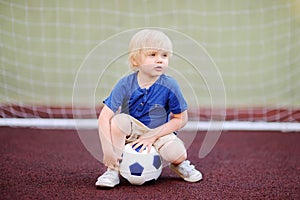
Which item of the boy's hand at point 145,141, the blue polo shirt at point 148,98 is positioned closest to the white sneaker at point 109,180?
the boy's hand at point 145,141

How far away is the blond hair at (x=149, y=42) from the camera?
76.2 inches

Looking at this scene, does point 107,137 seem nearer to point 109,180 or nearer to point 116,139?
point 116,139

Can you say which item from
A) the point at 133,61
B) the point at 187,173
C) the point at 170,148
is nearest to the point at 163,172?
the point at 187,173

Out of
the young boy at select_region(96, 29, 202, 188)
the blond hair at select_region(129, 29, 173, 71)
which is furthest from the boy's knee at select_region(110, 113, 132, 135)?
the blond hair at select_region(129, 29, 173, 71)

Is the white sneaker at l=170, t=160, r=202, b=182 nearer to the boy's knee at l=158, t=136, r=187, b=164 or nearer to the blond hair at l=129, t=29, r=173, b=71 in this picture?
the boy's knee at l=158, t=136, r=187, b=164

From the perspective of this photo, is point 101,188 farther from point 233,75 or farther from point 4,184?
point 233,75

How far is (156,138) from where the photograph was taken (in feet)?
6.53

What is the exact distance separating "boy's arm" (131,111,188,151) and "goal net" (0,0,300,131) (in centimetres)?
212

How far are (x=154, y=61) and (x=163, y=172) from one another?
0.60 metres

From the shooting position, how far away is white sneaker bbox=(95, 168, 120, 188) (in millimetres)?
1906

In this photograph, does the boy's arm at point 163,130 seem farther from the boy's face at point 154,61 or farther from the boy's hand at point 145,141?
the boy's face at point 154,61

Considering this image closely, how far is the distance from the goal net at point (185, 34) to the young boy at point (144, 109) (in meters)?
2.12

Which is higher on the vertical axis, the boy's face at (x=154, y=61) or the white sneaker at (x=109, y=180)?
the boy's face at (x=154, y=61)

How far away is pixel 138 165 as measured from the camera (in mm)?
1925
